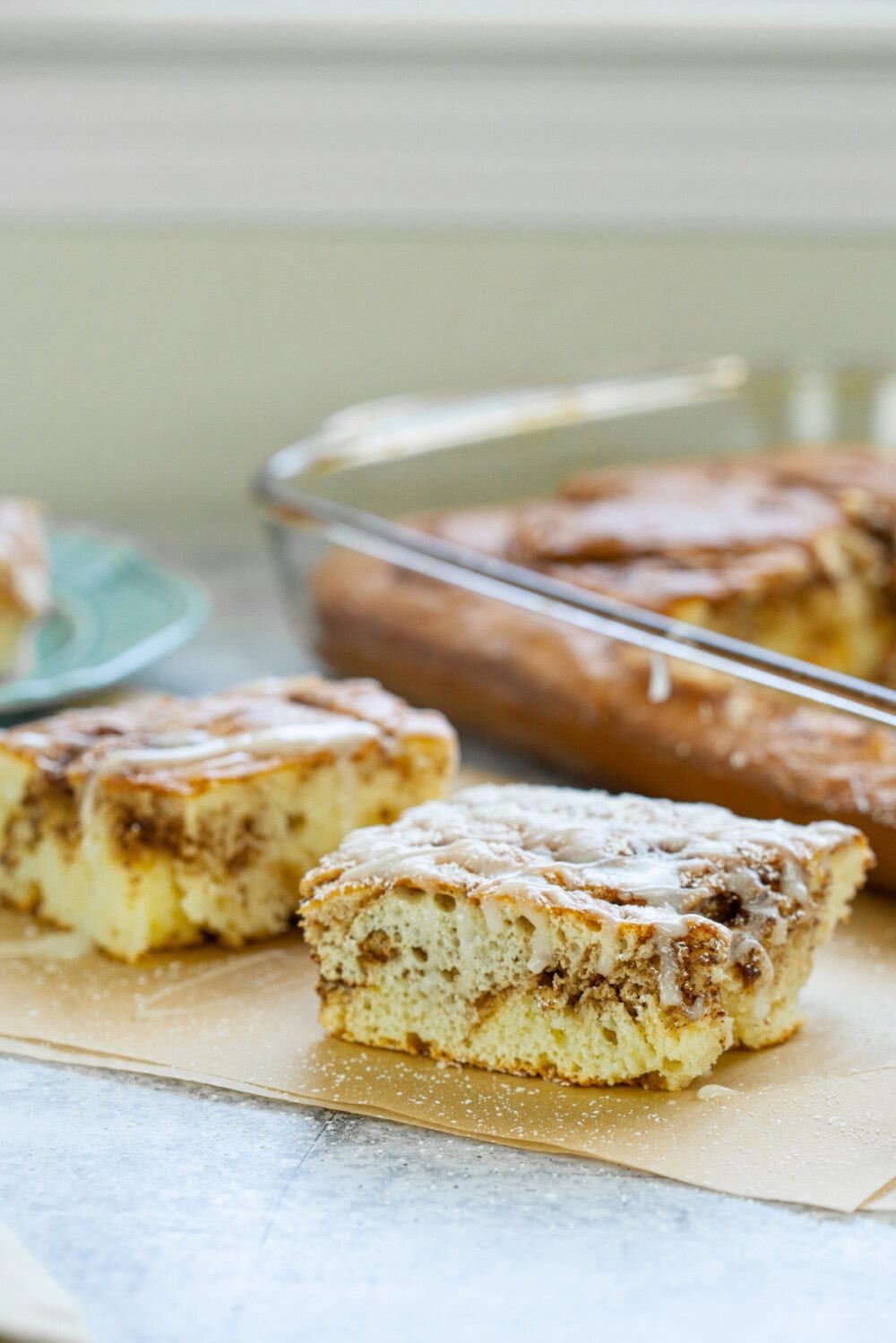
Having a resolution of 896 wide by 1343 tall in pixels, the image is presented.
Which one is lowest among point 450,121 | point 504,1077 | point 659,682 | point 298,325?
point 504,1077


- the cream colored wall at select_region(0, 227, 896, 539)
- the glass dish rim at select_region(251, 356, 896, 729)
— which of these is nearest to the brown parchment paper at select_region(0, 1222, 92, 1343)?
the glass dish rim at select_region(251, 356, 896, 729)

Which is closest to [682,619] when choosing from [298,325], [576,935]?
[576,935]

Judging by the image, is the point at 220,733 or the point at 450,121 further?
the point at 450,121

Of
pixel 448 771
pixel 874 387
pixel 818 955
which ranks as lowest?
pixel 818 955

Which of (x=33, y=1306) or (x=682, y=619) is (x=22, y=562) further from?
(x=33, y=1306)

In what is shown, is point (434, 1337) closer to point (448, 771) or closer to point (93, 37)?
point (448, 771)

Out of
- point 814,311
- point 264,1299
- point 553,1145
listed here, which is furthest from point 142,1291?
point 814,311

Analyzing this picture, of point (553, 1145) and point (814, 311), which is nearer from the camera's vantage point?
point (553, 1145)
